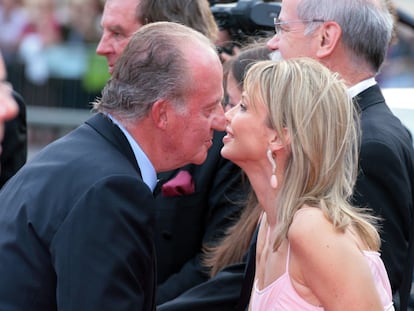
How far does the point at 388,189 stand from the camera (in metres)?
3.54

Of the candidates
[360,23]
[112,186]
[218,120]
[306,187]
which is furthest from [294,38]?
[112,186]

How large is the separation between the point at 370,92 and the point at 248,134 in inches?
28.7

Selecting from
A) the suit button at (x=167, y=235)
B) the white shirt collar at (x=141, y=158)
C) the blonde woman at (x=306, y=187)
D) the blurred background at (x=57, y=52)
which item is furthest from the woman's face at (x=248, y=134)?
the blurred background at (x=57, y=52)

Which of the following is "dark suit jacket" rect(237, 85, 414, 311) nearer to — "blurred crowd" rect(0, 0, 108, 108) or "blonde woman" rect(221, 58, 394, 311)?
"blonde woman" rect(221, 58, 394, 311)

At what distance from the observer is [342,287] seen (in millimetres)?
2936

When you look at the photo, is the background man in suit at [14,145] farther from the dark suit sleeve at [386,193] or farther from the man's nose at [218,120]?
the dark suit sleeve at [386,193]

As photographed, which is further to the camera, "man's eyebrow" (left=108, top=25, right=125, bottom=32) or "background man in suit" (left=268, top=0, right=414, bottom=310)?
"man's eyebrow" (left=108, top=25, right=125, bottom=32)

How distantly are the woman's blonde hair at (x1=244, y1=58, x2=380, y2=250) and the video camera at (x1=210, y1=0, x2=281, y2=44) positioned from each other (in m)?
1.77

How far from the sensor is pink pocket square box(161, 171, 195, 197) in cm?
433

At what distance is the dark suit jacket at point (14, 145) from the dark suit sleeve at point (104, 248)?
8.31ft

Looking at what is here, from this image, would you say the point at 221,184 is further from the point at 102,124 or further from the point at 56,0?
the point at 56,0

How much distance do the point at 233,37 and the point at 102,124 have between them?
2.35 m

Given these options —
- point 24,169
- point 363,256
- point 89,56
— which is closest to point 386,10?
point 363,256

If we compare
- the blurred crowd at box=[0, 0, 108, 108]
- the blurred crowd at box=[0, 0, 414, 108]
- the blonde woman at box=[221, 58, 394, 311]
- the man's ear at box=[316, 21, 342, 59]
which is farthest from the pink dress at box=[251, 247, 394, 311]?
the blurred crowd at box=[0, 0, 108, 108]
